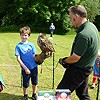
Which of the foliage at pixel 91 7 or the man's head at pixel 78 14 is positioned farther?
the foliage at pixel 91 7

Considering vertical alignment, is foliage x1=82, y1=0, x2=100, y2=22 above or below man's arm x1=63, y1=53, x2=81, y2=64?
above

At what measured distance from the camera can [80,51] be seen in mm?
3922

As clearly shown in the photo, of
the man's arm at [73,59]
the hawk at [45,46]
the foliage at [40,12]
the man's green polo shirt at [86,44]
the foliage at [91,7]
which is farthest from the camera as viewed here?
the foliage at [91,7]

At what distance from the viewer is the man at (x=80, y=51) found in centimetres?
391

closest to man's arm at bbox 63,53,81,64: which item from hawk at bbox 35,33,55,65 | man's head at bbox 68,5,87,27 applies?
man's head at bbox 68,5,87,27

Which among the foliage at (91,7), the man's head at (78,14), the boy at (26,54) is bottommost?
the boy at (26,54)

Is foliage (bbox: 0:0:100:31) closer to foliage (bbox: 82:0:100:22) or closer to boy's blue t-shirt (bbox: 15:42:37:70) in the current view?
foliage (bbox: 82:0:100:22)

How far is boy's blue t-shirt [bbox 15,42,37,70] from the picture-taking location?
207 inches

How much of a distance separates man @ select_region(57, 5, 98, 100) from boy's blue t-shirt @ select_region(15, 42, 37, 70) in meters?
1.13

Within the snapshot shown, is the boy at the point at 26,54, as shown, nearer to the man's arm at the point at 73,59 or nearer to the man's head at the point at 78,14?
the man's arm at the point at 73,59

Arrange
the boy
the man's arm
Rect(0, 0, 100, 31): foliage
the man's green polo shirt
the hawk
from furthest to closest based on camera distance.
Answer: Rect(0, 0, 100, 31): foliage, the boy, the hawk, the man's arm, the man's green polo shirt

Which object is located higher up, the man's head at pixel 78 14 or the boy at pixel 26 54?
the man's head at pixel 78 14

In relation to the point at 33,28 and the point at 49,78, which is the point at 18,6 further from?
the point at 49,78

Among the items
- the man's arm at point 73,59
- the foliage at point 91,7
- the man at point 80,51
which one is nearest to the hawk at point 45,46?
the man at point 80,51
